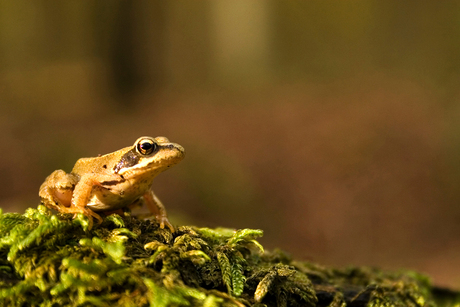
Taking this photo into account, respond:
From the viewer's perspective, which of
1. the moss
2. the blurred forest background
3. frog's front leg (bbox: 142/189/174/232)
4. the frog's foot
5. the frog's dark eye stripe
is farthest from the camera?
the blurred forest background

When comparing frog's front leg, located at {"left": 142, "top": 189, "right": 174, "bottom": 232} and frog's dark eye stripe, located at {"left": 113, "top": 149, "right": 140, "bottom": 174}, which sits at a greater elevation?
frog's dark eye stripe, located at {"left": 113, "top": 149, "right": 140, "bottom": 174}

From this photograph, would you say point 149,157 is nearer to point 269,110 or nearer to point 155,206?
point 155,206

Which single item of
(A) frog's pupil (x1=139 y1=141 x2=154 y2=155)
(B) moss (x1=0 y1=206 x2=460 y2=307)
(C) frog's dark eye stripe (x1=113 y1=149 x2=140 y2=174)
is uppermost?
(A) frog's pupil (x1=139 y1=141 x2=154 y2=155)

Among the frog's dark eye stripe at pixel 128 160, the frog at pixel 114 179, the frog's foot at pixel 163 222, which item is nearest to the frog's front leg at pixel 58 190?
the frog at pixel 114 179

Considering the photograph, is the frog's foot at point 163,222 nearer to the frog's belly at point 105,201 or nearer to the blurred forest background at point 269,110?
the frog's belly at point 105,201

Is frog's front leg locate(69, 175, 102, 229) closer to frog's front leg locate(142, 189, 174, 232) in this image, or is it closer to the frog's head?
the frog's head

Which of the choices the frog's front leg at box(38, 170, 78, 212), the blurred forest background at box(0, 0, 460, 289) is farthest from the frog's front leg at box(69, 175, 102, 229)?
the blurred forest background at box(0, 0, 460, 289)

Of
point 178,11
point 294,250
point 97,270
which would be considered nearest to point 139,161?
point 97,270
